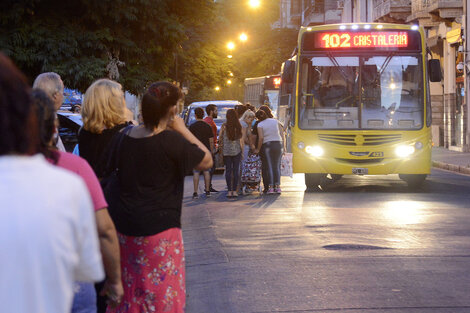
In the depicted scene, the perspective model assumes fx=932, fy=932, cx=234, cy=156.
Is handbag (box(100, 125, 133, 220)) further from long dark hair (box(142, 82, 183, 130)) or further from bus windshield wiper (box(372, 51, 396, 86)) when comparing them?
bus windshield wiper (box(372, 51, 396, 86))

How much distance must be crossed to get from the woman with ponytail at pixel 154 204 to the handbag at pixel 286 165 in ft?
40.5

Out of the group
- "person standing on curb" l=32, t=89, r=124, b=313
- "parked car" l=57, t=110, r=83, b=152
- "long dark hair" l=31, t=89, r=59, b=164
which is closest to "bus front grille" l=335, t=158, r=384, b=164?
"parked car" l=57, t=110, r=83, b=152

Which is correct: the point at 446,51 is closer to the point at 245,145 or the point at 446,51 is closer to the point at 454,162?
the point at 454,162

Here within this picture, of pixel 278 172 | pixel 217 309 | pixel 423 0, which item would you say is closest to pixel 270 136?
pixel 278 172

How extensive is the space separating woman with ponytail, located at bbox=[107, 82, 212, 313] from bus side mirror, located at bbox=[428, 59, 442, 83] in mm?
12743

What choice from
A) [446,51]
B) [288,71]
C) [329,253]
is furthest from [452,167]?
[329,253]

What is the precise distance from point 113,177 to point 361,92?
12.8 meters

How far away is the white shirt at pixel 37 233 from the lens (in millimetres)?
2439

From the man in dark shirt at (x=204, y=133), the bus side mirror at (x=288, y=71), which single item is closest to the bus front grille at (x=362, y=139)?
the bus side mirror at (x=288, y=71)

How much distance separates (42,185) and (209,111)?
52.7 feet

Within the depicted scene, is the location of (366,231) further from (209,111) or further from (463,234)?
(209,111)

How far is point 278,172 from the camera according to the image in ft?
56.7

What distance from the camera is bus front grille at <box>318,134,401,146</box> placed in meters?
17.3

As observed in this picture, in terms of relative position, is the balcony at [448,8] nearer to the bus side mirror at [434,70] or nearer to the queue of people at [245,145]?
the bus side mirror at [434,70]
